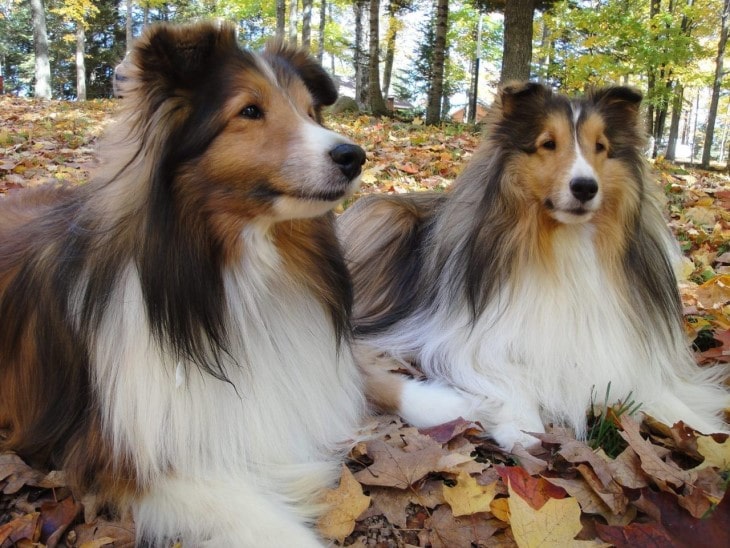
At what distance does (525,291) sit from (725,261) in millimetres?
2704

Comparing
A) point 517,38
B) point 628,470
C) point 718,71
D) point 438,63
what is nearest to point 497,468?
point 628,470

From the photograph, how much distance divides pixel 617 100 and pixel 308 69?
167 centimetres

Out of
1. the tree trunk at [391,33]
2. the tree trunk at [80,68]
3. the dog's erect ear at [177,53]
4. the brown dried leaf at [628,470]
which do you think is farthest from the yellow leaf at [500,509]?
the tree trunk at [80,68]

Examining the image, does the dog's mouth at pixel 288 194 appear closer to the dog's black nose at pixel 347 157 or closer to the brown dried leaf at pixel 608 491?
the dog's black nose at pixel 347 157

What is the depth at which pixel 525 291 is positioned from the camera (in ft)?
10.3

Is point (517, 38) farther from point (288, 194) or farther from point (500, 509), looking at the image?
point (500, 509)

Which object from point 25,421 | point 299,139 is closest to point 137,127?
point 299,139

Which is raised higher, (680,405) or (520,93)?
(520,93)

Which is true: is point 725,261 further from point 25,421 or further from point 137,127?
point 25,421

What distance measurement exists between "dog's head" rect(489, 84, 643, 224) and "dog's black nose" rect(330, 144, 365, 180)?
1.22 m

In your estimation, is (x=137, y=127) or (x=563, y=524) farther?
(x=137, y=127)

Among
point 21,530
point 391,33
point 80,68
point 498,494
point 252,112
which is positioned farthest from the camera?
point 391,33

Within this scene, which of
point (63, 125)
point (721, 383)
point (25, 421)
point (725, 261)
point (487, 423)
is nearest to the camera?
point (25, 421)

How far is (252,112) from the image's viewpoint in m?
2.20
